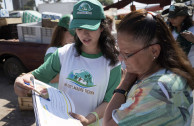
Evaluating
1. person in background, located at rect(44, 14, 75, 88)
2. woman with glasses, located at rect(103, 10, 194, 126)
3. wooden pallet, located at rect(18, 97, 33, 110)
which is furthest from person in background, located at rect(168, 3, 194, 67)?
wooden pallet, located at rect(18, 97, 33, 110)

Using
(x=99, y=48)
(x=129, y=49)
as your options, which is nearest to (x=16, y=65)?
(x=99, y=48)

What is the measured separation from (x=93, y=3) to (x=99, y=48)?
1.21 ft

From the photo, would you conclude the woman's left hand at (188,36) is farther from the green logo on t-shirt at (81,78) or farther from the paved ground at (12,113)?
the paved ground at (12,113)

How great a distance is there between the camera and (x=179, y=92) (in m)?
0.74

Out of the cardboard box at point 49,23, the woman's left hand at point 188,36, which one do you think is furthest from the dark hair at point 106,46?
the cardboard box at point 49,23

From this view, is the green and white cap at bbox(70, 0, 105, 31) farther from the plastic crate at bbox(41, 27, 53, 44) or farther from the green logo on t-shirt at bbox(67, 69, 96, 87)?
the plastic crate at bbox(41, 27, 53, 44)

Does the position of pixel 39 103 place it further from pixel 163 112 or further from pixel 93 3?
pixel 93 3

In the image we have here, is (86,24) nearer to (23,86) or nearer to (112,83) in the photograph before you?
(112,83)

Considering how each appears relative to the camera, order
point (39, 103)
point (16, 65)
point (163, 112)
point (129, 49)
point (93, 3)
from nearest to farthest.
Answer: point (163, 112) < point (129, 49) < point (39, 103) < point (93, 3) < point (16, 65)

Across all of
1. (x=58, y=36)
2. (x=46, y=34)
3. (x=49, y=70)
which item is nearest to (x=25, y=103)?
(x=46, y=34)

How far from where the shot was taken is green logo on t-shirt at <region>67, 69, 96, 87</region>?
4.47 feet

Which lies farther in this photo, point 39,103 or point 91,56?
point 91,56

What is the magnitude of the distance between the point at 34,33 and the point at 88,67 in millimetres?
3485

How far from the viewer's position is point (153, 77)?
786mm
